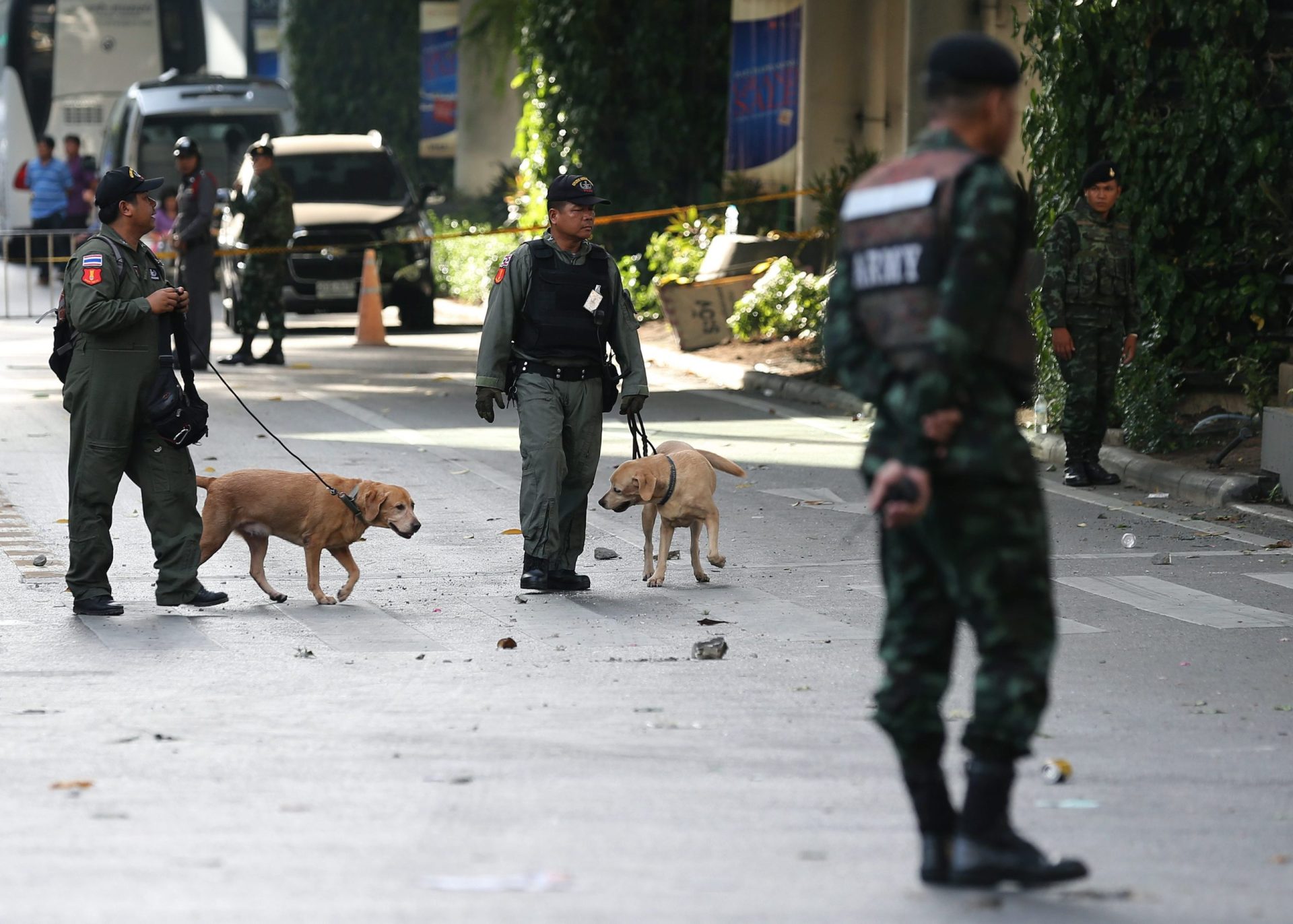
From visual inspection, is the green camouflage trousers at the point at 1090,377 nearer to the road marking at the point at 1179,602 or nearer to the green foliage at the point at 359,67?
the road marking at the point at 1179,602

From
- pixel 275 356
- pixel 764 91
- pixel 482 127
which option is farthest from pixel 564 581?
pixel 482 127

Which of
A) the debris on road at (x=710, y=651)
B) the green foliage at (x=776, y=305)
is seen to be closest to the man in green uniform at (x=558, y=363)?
the debris on road at (x=710, y=651)

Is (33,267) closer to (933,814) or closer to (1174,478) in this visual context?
(1174,478)

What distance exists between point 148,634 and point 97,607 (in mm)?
466

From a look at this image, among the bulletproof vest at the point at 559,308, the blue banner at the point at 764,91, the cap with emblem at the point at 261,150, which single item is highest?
the blue banner at the point at 764,91

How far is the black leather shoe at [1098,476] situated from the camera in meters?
13.0

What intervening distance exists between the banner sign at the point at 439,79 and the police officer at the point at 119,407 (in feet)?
86.0

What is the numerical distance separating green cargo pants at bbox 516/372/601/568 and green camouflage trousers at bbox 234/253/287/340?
11644 mm

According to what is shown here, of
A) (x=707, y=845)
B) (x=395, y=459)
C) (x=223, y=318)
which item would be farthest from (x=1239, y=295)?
(x=223, y=318)

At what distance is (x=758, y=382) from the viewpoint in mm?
18891

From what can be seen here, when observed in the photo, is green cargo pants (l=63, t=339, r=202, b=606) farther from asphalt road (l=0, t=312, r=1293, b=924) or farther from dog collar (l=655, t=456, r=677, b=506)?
dog collar (l=655, t=456, r=677, b=506)

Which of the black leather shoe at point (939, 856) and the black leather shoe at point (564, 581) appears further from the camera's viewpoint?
the black leather shoe at point (564, 581)

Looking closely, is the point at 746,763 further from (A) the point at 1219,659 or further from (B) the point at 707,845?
(A) the point at 1219,659

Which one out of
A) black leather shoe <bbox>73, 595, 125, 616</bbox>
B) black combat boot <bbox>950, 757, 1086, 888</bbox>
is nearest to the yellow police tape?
black leather shoe <bbox>73, 595, 125, 616</bbox>
